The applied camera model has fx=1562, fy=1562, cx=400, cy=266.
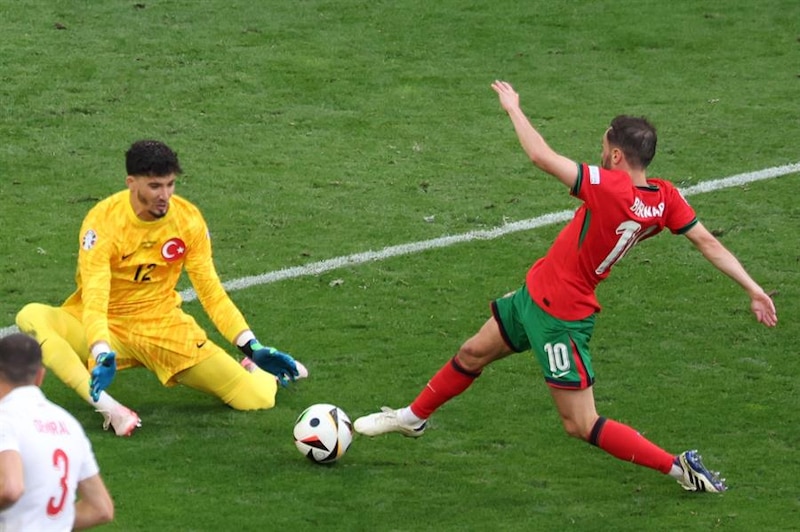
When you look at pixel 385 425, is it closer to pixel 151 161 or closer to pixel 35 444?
pixel 151 161

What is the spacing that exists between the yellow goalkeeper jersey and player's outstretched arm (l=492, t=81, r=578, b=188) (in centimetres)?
209

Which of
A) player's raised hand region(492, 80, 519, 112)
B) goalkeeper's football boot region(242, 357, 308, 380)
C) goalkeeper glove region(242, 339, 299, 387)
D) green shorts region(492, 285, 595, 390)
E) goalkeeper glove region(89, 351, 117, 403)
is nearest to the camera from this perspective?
player's raised hand region(492, 80, 519, 112)

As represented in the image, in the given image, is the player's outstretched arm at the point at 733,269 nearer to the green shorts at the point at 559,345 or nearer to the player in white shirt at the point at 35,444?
the green shorts at the point at 559,345

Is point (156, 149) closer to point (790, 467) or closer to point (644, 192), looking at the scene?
point (644, 192)

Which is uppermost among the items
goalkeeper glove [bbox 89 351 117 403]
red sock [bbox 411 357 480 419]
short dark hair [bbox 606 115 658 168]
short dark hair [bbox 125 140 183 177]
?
short dark hair [bbox 606 115 658 168]

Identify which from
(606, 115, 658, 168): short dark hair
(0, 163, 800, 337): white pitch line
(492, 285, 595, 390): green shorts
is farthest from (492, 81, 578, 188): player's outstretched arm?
(0, 163, 800, 337): white pitch line

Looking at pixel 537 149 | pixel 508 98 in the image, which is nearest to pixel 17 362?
pixel 537 149

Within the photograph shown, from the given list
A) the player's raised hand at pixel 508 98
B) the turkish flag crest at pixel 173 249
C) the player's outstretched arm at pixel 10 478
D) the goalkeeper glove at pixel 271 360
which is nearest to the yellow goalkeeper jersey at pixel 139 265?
the turkish flag crest at pixel 173 249

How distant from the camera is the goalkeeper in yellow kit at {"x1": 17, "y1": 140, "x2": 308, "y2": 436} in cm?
802

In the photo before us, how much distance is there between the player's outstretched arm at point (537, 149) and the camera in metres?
6.92

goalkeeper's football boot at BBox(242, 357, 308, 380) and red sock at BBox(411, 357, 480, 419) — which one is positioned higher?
red sock at BBox(411, 357, 480, 419)

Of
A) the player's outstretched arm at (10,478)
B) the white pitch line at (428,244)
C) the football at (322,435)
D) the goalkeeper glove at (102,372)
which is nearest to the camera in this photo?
the player's outstretched arm at (10,478)

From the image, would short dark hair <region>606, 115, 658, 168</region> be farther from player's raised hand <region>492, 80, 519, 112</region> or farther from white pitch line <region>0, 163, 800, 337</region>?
white pitch line <region>0, 163, 800, 337</region>

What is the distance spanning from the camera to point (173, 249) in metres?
8.31
